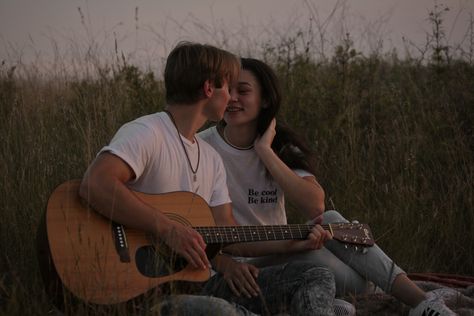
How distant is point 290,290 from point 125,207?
0.83 m

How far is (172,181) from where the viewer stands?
10.3ft

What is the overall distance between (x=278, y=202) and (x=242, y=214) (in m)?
0.20

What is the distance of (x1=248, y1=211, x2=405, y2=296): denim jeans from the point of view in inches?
135

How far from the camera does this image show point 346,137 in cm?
568

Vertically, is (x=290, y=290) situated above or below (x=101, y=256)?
below

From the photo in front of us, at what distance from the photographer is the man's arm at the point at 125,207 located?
2.81m

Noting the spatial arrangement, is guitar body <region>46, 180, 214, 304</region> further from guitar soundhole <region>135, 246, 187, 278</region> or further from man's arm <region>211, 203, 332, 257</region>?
man's arm <region>211, 203, 332, 257</region>

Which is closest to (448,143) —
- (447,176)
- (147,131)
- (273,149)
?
(447,176)

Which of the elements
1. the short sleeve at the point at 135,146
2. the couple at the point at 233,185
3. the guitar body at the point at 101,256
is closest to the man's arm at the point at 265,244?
the couple at the point at 233,185

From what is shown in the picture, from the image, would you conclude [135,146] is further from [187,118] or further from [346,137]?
[346,137]

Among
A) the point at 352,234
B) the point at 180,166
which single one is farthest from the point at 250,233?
the point at 352,234

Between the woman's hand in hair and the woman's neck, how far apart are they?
0.21 ft

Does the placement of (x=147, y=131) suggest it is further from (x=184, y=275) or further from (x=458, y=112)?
(x=458, y=112)

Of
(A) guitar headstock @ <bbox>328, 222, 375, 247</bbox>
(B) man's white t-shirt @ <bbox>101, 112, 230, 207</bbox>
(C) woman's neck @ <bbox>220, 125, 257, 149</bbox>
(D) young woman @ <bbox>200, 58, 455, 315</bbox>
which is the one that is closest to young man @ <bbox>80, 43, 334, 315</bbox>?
(B) man's white t-shirt @ <bbox>101, 112, 230, 207</bbox>
